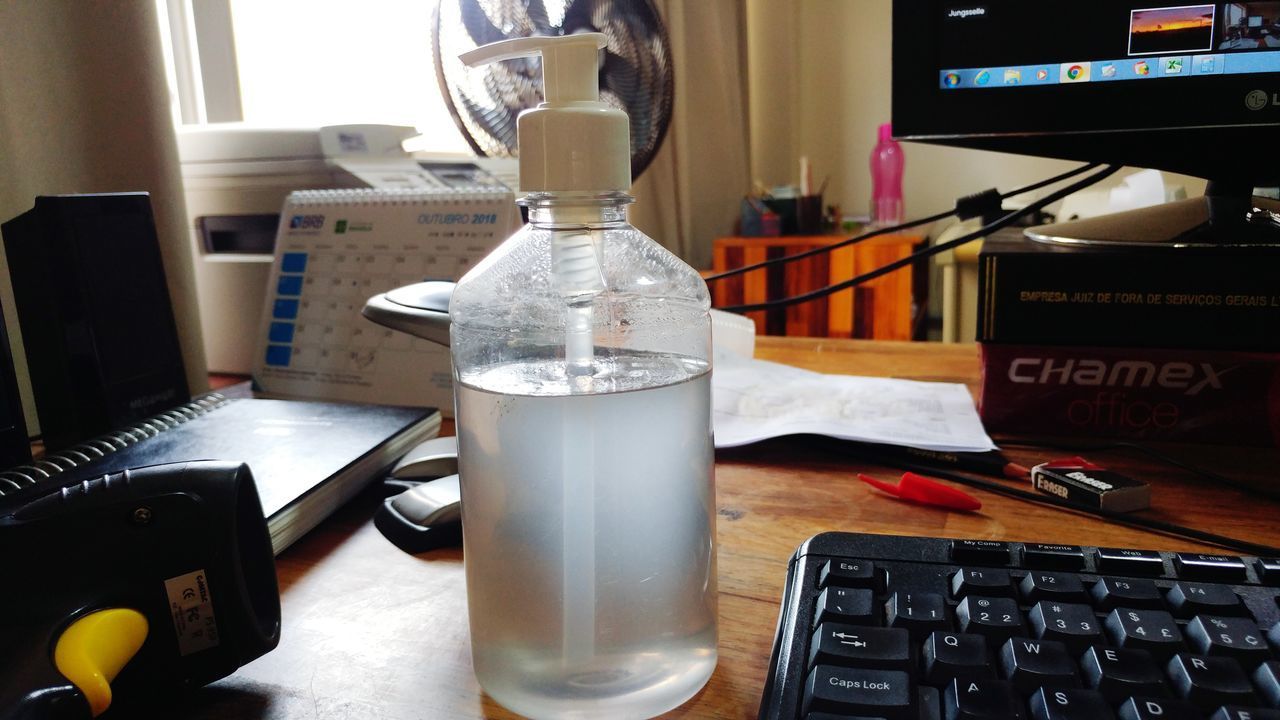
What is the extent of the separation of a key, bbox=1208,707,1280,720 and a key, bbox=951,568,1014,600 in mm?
72

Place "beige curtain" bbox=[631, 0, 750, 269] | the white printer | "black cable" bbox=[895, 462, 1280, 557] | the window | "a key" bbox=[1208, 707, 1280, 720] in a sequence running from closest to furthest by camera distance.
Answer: "a key" bbox=[1208, 707, 1280, 720]
"black cable" bbox=[895, 462, 1280, 557]
the white printer
the window
"beige curtain" bbox=[631, 0, 750, 269]

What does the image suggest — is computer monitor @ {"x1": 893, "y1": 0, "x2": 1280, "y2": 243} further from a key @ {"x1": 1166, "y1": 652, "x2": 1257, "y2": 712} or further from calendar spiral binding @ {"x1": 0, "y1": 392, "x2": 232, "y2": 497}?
calendar spiral binding @ {"x1": 0, "y1": 392, "x2": 232, "y2": 497}

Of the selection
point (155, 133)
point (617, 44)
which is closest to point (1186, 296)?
point (617, 44)

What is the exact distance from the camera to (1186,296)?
0.52 m

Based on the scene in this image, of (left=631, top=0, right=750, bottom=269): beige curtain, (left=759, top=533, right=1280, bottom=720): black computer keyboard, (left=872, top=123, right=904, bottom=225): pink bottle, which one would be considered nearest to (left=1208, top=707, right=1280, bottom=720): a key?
(left=759, top=533, right=1280, bottom=720): black computer keyboard

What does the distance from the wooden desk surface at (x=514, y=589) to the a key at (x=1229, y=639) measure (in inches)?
5.5

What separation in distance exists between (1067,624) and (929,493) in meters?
0.20

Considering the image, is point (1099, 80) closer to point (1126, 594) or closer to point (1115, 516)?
point (1115, 516)

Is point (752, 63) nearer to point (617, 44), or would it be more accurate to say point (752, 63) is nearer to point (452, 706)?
point (617, 44)

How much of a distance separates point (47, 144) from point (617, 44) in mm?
521

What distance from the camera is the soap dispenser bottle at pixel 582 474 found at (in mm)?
273

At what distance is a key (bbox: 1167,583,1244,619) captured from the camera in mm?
272

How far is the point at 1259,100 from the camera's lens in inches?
21.4

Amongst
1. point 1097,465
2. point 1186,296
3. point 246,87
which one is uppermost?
point 246,87
